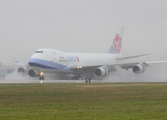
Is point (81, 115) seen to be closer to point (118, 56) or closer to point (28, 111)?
point (28, 111)

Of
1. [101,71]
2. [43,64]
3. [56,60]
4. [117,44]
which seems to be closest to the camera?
[43,64]

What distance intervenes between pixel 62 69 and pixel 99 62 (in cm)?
1120

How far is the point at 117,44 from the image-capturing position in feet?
209

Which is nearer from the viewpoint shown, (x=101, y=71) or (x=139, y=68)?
(x=101, y=71)

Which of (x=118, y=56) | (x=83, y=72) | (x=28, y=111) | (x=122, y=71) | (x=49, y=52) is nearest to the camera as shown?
(x=28, y=111)

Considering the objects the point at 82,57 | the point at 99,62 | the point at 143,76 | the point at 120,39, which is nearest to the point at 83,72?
the point at 82,57

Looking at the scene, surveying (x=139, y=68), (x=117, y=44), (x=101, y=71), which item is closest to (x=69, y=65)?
(x=101, y=71)

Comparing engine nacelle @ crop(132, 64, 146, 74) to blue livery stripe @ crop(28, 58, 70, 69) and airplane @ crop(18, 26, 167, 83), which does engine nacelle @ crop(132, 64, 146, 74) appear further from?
blue livery stripe @ crop(28, 58, 70, 69)

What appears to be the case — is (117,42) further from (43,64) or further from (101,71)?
(43,64)

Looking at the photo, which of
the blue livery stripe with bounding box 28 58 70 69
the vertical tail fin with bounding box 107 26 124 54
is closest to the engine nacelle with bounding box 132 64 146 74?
the blue livery stripe with bounding box 28 58 70 69

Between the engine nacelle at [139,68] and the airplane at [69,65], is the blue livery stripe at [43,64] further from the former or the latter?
the engine nacelle at [139,68]

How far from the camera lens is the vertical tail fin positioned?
205ft

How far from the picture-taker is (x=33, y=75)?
4897cm

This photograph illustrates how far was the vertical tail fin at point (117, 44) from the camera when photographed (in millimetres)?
62481
